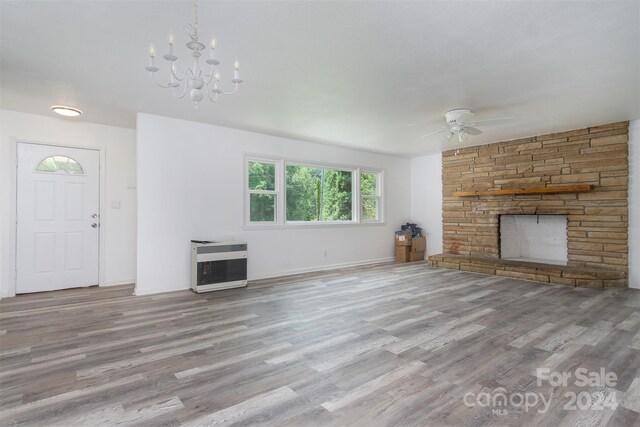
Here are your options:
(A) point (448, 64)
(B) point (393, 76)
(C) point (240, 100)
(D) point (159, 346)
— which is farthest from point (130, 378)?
(A) point (448, 64)

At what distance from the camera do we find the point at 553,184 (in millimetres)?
5598

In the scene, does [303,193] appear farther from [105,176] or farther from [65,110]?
[65,110]

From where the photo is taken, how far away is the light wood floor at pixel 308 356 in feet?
6.06

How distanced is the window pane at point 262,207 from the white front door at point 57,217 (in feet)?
7.47

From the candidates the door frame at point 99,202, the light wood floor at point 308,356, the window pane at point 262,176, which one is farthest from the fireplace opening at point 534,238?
the door frame at point 99,202

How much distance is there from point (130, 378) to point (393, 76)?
3280 mm

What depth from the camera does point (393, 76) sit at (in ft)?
10.6

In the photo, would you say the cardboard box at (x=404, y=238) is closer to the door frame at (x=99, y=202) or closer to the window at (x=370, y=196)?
the window at (x=370, y=196)

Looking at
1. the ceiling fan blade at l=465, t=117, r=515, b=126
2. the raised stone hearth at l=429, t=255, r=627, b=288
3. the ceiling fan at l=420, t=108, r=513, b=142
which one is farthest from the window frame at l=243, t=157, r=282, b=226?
the raised stone hearth at l=429, t=255, r=627, b=288

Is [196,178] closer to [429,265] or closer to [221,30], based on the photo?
[221,30]

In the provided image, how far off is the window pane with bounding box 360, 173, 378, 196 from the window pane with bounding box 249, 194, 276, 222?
2181 mm

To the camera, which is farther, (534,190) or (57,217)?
(534,190)

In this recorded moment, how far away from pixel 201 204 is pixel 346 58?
10.4 ft

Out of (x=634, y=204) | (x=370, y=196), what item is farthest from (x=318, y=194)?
(x=634, y=204)
